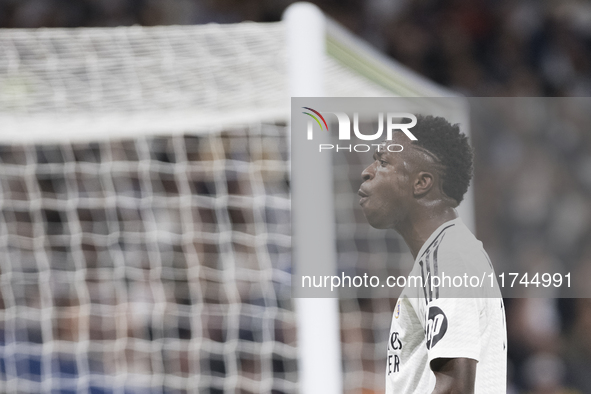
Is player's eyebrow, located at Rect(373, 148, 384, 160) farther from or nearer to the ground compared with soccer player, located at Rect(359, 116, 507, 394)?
farther from the ground

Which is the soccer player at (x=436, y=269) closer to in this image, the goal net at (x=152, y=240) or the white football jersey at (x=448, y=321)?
the white football jersey at (x=448, y=321)

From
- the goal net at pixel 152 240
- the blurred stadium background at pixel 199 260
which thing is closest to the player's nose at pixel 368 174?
the goal net at pixel 152 240

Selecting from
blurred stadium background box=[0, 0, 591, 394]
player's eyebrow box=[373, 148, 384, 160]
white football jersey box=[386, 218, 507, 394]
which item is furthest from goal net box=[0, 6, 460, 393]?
white football jersey box=[386, 218, 507, 394]

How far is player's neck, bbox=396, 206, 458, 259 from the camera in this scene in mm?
780

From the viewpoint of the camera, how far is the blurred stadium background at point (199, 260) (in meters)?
2.52

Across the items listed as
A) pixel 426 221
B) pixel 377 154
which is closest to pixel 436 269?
pixel 426 221

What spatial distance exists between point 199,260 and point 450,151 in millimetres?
2289

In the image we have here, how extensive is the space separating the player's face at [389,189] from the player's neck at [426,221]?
16 millimetres

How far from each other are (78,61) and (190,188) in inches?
50.8

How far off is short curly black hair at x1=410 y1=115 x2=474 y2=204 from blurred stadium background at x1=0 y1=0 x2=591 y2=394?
4.29 ft

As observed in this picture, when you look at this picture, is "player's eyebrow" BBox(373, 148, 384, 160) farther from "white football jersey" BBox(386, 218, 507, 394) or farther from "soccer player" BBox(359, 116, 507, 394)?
"white football jersey" BBox(386, 218, 507, 394)

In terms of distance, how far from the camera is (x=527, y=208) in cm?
335

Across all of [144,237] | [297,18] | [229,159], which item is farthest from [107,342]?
[297,18]

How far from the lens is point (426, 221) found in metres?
0.78
